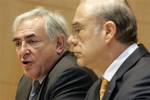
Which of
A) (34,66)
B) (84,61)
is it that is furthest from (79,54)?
(34,66)

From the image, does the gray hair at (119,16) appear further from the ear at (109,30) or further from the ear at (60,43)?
the ear at (60,43)

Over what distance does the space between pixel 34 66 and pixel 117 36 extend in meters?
0.72

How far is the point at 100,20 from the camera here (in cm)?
202

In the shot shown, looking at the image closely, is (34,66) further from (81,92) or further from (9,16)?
(9,16)

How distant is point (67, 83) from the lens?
240 cm

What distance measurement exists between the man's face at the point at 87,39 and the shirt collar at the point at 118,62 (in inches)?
3.1

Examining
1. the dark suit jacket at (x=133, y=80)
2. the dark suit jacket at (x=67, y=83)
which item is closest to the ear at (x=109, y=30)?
the dark suit jacket at (x=133, y=80)

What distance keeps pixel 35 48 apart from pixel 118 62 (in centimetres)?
76

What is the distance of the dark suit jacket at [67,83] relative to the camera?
7.82 ft

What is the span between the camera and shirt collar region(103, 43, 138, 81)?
196 centimetres

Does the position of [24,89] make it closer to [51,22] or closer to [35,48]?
[35,48]

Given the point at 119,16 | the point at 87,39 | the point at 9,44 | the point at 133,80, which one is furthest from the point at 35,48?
the point at 9,44

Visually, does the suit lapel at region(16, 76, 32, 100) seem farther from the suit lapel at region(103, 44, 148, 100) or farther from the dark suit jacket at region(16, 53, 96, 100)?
Answer: the suit lapel at region(103, 44, 148, 100)

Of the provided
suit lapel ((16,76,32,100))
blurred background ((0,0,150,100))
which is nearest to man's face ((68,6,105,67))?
suit lapel ((16,76,32,100))
